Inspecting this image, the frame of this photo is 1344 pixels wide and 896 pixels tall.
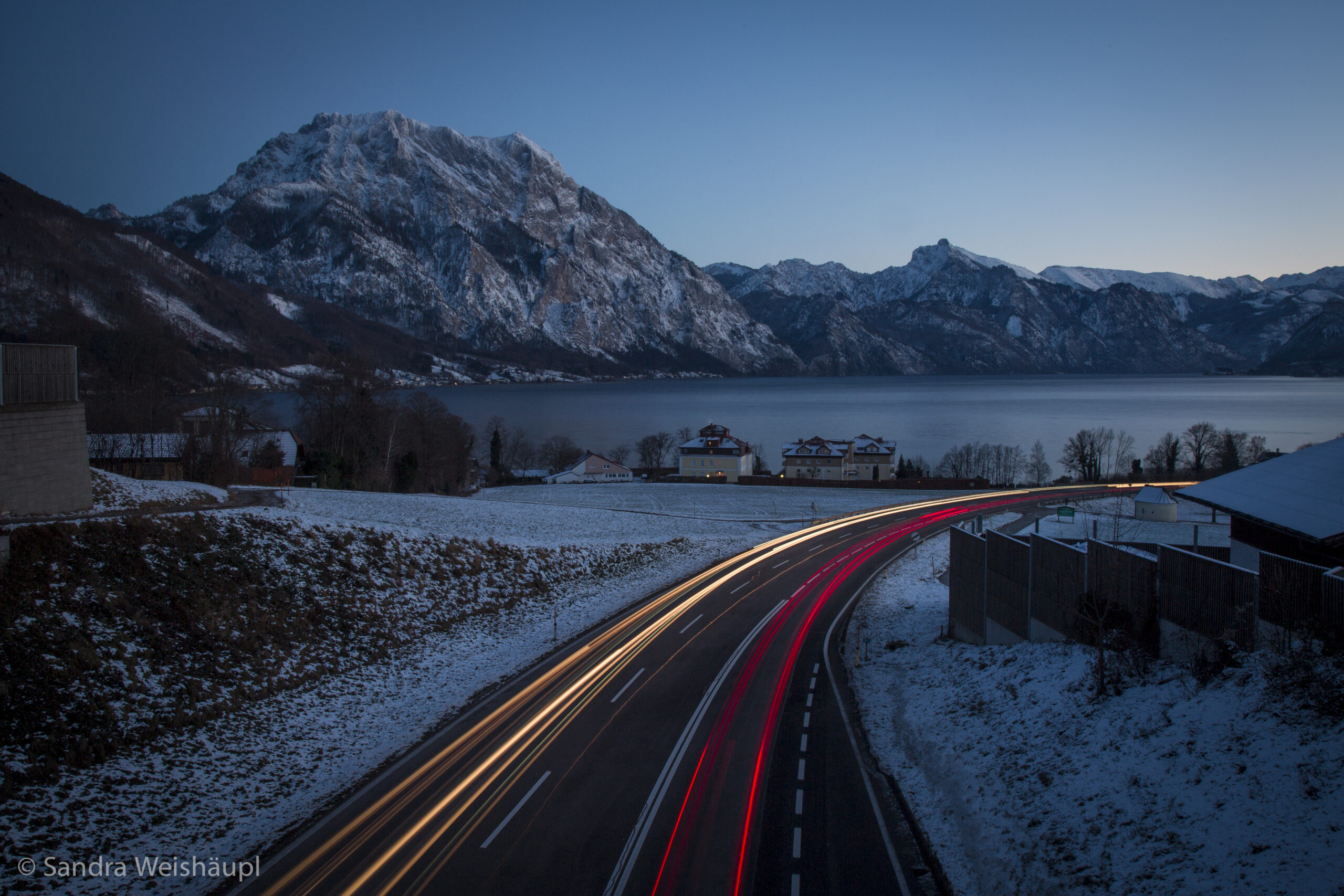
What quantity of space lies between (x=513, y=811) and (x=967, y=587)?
633 inches

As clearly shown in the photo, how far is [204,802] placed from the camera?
1217 cm

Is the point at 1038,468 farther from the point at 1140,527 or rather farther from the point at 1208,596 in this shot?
the point at 1208,596

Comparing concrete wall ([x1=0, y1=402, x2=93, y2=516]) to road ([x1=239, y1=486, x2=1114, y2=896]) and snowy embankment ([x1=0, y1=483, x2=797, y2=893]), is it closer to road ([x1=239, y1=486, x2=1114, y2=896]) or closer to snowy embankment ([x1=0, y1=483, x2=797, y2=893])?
snowy embankment ([x1=0, y1=483, x2=797, y2=893])

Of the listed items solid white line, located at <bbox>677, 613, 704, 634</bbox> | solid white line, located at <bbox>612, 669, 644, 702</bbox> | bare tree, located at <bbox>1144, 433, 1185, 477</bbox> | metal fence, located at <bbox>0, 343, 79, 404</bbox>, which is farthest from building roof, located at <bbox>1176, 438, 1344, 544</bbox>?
bare tree, located at <bbox>1144, 433, 1185, 477</bbox>

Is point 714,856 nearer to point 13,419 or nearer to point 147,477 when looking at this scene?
point 13,419

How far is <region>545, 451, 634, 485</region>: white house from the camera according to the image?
86.8 m

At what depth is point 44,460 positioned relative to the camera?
768 inches

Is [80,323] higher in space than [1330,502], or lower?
higher

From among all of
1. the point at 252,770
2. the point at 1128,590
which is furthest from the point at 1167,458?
the point at 252,770

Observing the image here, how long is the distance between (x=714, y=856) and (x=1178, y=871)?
6.45m

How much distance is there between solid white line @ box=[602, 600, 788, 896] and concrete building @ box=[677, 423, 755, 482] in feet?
217

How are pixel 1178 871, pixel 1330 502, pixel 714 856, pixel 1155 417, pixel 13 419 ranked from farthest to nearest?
pixel 1155 417
pixel 13 419
pixel 1330 502
pixel 714 856
pixel 1178 871

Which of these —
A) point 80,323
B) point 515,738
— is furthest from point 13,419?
point 80,323

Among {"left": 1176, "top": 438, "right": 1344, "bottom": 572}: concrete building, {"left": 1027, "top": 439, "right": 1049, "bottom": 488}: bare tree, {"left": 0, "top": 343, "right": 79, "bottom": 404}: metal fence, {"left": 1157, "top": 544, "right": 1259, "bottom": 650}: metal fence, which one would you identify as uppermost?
{"left": 0, "top": 343, "right": 79, "bottom": 404}: metal fence
